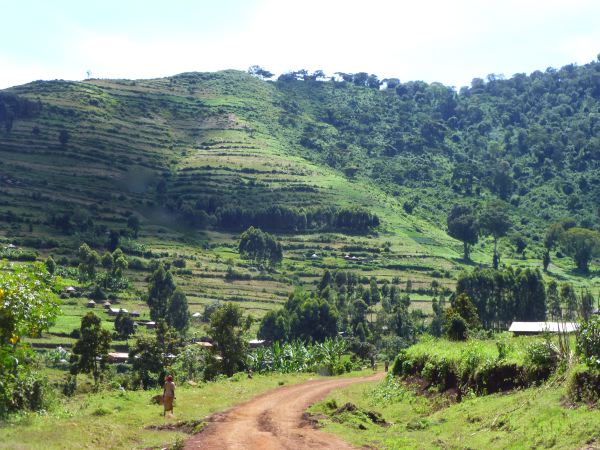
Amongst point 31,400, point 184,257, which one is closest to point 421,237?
point 184,257

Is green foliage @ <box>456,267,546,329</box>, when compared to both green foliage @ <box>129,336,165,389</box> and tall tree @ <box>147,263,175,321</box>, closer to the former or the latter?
tall tree @ <box>147,263,175,321</box>

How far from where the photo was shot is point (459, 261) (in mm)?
177500

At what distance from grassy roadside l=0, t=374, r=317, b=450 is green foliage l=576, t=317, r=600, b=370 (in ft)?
43.3

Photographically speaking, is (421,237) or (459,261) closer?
(459,261)

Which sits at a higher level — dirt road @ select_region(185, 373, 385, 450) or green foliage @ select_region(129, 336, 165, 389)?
dirt road @ select_region(185, 373, 385, 450)

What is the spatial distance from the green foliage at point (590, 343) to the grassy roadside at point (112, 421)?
520 inches

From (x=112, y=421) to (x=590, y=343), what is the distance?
1755 centimetres

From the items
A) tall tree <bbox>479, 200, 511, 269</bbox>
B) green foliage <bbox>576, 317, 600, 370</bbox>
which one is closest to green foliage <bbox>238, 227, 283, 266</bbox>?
tall tree <bbox>479, 200, 511, 269</bbox>

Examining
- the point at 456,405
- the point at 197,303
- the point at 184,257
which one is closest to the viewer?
the point at 456,405

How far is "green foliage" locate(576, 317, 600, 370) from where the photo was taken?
20.3 m

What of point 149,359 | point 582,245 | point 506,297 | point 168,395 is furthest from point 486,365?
point 582,245

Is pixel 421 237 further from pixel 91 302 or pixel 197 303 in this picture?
pixel 91 302

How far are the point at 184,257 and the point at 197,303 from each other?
27.0 metres

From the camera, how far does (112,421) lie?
27.6 metres
